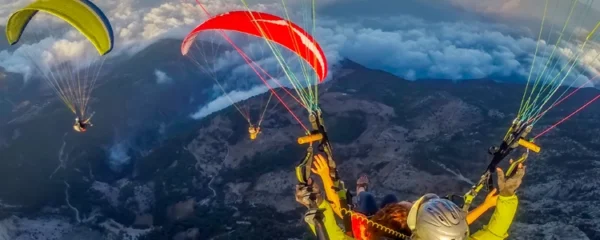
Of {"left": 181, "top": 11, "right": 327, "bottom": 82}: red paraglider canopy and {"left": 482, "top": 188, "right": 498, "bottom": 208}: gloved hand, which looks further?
{"left": 181, "top": 11, "right": 327, "bottom": 82}: red paraglider canopy

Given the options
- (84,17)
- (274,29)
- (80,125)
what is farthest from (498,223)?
(80,125)

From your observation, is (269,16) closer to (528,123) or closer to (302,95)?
(302,95)

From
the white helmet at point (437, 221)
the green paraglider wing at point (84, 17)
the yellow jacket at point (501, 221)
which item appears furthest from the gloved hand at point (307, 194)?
the green paraglider wing at point (84, 17)

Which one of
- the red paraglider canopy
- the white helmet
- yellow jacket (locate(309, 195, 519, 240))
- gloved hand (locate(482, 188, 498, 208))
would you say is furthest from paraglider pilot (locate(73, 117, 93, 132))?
the white helmet

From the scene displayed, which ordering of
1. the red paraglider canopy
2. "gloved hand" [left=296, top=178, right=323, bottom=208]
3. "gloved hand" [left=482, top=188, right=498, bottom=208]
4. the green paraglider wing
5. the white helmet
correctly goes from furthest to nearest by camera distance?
the red paraglider canopy < the green paraglider wing < "gloved hand" [left=482, top=188, right=498, bottom=208] < "gloved hand" [left=296, top=178, right=323, bottom=208] < the white helmet

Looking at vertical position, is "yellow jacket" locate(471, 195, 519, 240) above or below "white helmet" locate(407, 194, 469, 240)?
below

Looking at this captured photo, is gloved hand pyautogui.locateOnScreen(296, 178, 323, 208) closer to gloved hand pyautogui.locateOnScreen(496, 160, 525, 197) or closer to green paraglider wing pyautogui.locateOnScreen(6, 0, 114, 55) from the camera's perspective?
gloved hand pyautogui.locateOnScreen(496, 160, 525, 197)
